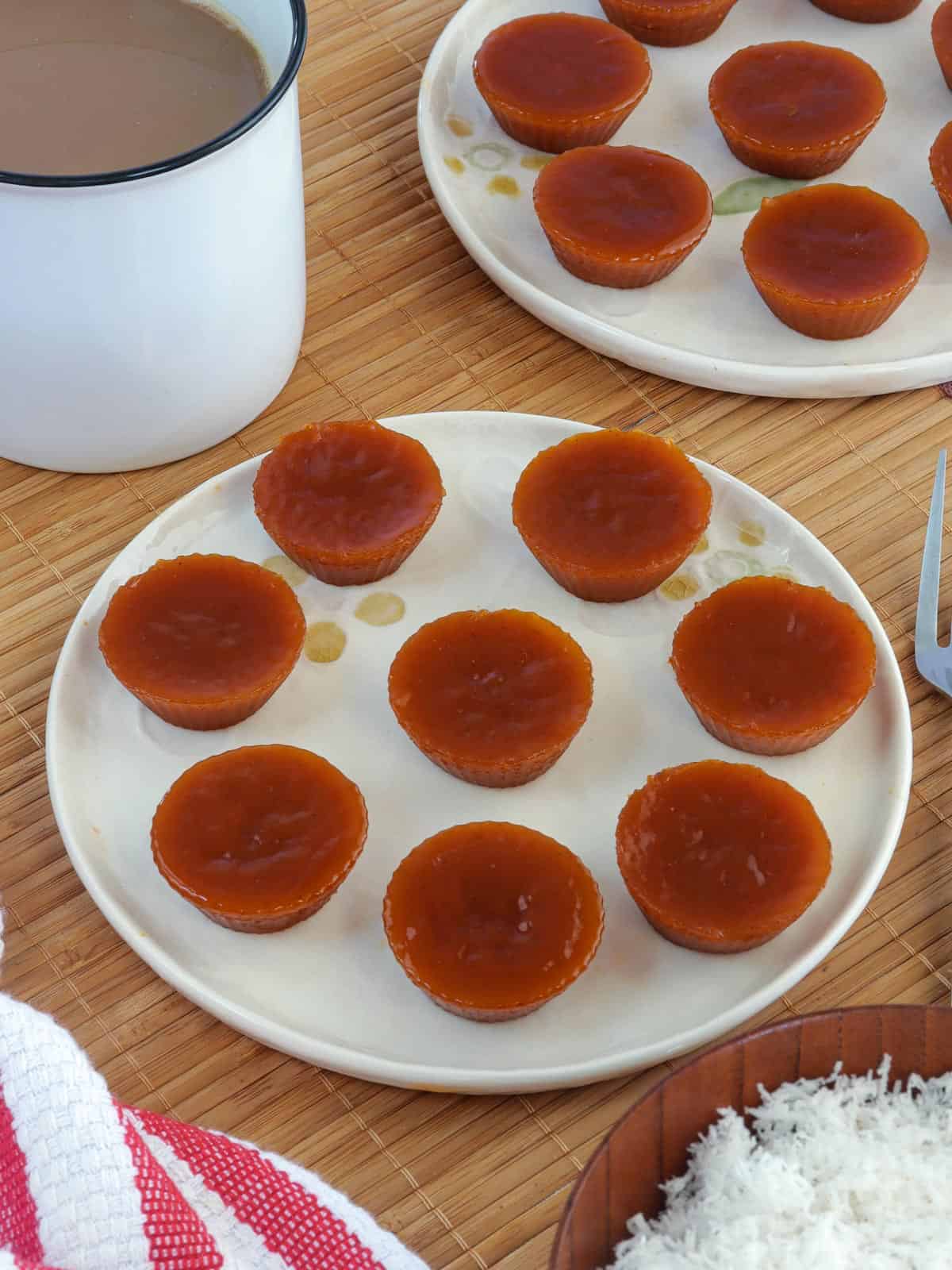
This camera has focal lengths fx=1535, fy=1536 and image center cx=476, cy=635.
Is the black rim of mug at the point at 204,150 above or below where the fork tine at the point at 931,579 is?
above

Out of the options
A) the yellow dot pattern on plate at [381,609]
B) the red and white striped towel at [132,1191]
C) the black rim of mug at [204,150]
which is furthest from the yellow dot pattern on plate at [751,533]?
the red and white striped towel at [132,1191]

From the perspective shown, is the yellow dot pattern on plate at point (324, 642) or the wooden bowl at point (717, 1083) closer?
the wooden bowl at point (717, 1083)

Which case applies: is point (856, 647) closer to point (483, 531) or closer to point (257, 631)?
point (483, 531)

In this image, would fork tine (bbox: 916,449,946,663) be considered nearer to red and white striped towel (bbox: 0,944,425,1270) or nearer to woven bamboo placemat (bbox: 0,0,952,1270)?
woven bamboo placemat (bbox: 0,0,952,1270)

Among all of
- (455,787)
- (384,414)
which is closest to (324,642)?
(455,787)

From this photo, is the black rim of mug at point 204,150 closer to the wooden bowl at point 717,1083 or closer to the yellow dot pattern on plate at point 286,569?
the yellow dot pattern on plate at point 286,569

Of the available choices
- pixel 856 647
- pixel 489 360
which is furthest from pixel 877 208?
pixel 856 647
